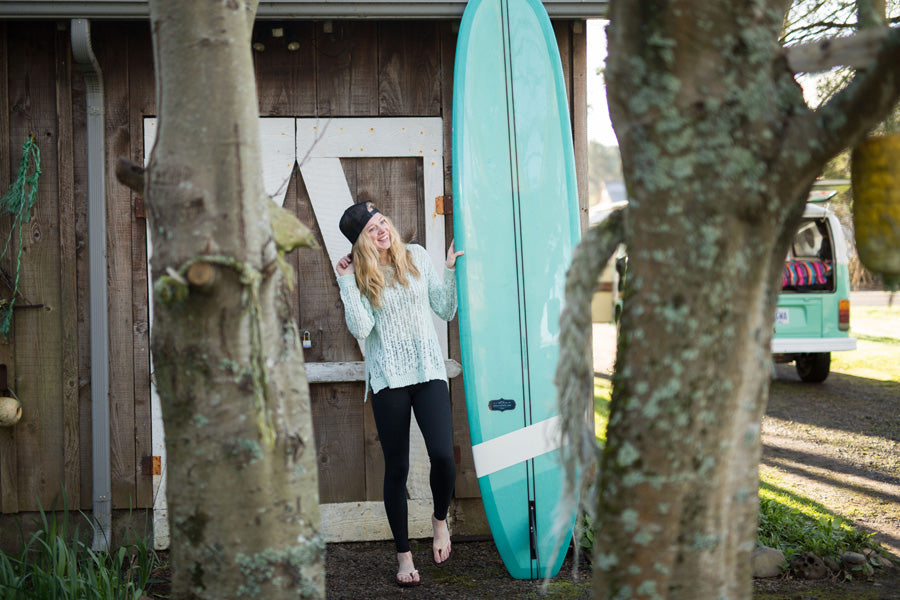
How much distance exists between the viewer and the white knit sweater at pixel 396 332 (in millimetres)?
2877

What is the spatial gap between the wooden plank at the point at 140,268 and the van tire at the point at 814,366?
6450 millimetres

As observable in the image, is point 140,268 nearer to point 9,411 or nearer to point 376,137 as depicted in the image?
point 9,411

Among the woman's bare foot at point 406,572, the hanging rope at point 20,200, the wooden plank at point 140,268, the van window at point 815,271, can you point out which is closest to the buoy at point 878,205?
the woman's bare foot at point 406,572

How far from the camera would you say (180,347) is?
139 cm

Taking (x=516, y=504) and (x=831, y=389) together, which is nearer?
(x=516, y=504)

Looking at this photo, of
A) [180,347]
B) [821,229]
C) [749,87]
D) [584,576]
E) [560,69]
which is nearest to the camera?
[749,87]

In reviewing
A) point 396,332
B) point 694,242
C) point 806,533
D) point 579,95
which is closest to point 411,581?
point 396,332

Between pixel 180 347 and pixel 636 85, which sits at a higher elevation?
pixel 636 85

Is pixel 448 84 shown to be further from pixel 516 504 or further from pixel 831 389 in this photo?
pixel 831 389

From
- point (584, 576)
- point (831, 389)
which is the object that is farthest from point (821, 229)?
point (584, 576)

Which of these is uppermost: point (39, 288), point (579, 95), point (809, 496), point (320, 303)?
point (579, 95)

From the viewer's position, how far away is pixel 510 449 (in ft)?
10.2

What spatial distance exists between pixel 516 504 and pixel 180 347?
6.52 feet

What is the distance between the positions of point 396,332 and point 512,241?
2.25ft
